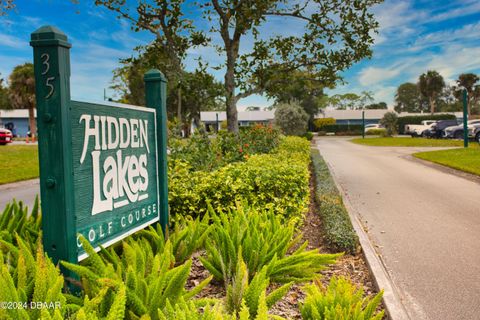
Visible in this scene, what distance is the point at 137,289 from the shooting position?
2406 millimetres

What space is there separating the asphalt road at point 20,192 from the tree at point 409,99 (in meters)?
114

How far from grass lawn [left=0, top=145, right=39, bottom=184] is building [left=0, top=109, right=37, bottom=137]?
43385 millimetres

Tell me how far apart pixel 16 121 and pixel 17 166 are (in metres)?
51.3

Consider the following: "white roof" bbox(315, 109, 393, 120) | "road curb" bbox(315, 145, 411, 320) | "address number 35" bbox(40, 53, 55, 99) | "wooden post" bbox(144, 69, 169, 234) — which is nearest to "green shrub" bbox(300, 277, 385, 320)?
"road curb" bbox(315, 145, 411, 320)

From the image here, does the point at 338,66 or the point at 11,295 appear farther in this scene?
the point at 338,66

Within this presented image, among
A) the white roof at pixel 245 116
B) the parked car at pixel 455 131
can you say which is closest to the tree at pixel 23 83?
Result: the white roof at pixel 245 116

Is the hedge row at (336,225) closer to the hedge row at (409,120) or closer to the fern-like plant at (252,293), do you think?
the fern-like plant at (252,293)

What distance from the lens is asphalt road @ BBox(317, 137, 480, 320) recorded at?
13.0ft

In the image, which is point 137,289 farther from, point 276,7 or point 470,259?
point 276,7

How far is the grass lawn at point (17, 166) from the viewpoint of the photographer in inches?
575

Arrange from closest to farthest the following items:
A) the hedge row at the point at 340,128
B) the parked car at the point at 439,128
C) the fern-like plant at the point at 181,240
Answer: the fern-like plant at the point at 181,240, the parked car at the point at 439,128, the hedge row at the point at 340,128

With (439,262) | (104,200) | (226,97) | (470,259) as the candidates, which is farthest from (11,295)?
(226,97)

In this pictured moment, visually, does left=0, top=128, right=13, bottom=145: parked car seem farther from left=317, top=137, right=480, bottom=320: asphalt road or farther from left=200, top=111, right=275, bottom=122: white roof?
left=200, top=111, right=275, bottom=122: white roof

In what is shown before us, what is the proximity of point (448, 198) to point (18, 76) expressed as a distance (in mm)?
50359
